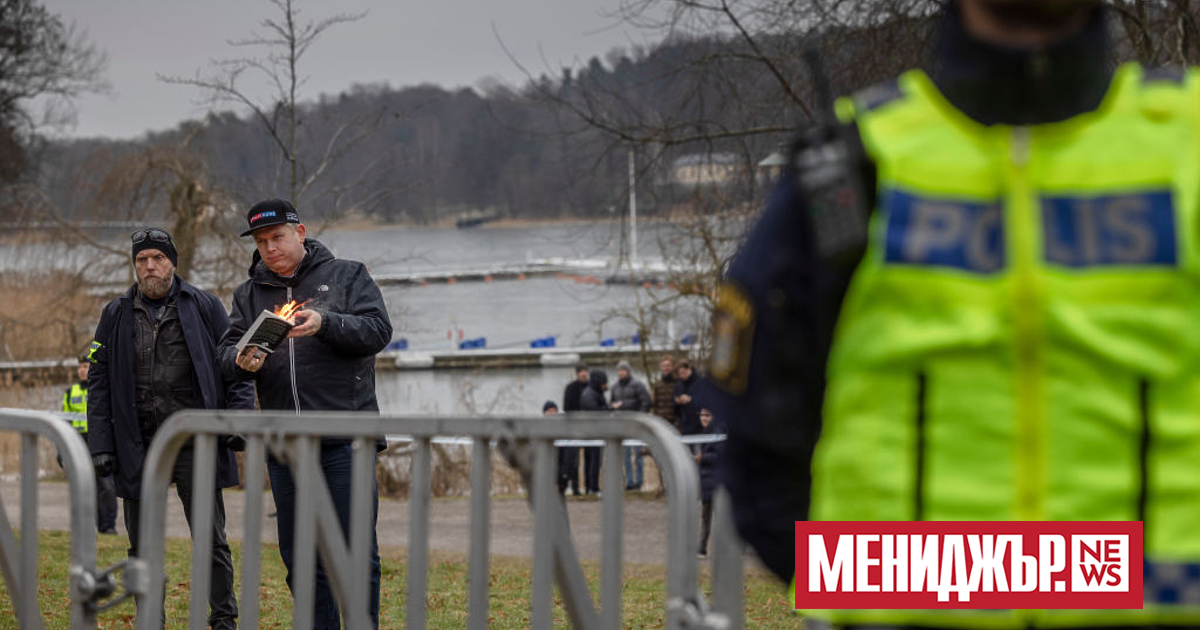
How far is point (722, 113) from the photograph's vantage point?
48.4 feet

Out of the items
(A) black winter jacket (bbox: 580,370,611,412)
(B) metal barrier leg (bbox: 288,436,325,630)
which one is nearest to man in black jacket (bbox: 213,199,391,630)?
(B) metal barrier leg (bbox: 288,436,325,630)

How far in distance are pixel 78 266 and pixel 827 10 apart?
55.3 feet

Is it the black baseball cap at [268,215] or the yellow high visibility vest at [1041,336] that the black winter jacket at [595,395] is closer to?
the black baseball cap at [268,215]

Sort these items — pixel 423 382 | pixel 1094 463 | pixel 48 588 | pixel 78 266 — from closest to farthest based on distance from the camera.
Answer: pixel 1094 463 → pixel 48 588 → pixel 78 266 → pixel 423 382

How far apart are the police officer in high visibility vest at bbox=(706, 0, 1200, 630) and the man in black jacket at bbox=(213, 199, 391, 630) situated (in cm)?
406

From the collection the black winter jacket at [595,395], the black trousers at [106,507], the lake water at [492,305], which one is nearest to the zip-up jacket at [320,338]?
the black trousers at [106,507]

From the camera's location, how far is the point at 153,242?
274 inches

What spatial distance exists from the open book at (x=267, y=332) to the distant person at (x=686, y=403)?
423 inches

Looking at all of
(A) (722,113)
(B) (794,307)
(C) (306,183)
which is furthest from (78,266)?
(B) (794,307)

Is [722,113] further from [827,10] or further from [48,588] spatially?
[48,588]

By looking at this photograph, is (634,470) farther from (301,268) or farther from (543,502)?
(543,502)

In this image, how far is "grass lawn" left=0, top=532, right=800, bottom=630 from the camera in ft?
28.6

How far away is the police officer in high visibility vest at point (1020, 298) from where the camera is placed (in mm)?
1845

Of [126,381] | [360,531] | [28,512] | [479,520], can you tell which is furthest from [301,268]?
[479,520]
